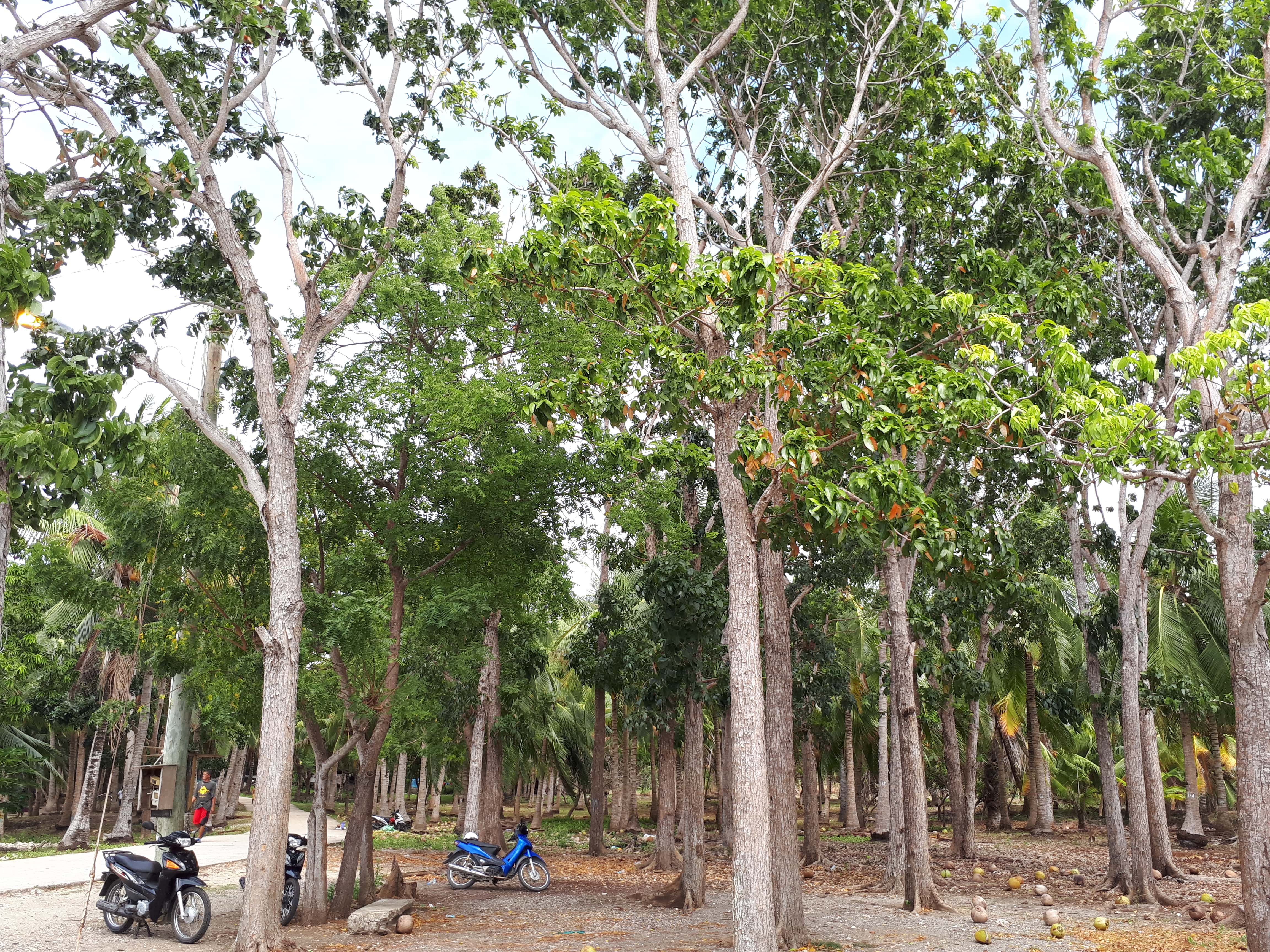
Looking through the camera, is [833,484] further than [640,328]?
No

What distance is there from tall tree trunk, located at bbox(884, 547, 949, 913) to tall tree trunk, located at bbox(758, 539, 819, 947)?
6.35ft

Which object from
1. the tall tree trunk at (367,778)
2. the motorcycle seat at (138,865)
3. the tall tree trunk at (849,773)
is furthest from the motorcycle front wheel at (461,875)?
the tall tree trunk at (849,773)

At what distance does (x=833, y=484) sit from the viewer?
23.7 ft

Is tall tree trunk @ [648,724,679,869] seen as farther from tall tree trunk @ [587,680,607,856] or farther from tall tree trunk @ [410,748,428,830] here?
tall tree trunk @ [410,748,428,830]

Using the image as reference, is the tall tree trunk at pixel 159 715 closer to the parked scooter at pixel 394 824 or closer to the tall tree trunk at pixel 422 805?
the parked scooter at pixel 394 824

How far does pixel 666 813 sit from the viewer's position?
16281mm

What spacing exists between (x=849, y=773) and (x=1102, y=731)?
56.3ft

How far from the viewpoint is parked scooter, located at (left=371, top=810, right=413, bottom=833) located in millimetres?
29000

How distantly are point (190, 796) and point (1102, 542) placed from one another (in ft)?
113

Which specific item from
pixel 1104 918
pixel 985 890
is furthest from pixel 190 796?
pixel 1104 918

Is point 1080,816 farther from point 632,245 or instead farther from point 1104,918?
point 632,245

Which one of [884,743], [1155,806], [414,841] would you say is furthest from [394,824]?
[1155,806]

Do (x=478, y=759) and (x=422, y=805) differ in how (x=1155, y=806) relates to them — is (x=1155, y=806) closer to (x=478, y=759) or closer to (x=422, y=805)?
(x=478, y=759)

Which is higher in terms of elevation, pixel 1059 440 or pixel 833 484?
pixel 1059 440
